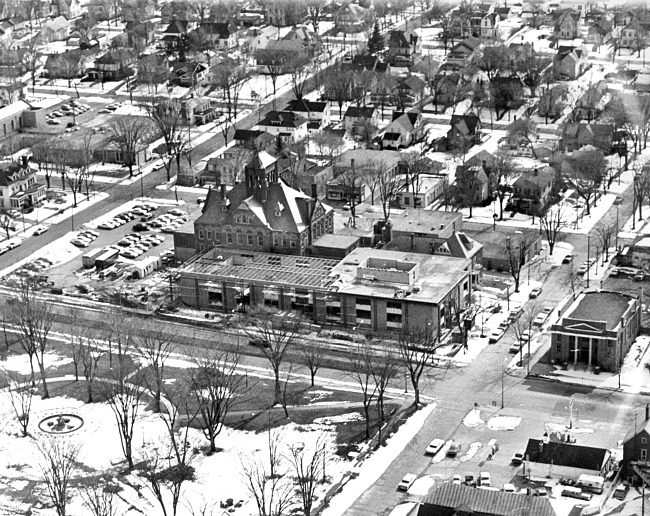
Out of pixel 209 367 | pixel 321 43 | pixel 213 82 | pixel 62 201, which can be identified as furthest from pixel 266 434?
pixel 321 43

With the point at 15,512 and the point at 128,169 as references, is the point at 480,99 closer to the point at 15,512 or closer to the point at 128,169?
the point at 128,169

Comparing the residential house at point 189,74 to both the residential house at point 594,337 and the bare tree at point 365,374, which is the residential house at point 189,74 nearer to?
the bare tree at point 365,374

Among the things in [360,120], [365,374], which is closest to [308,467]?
[365,374]

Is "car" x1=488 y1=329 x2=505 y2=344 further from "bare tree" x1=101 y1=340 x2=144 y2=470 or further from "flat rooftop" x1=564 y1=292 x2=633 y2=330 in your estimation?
"bare tree" x1=101 y1=340 x2=144 y2=470

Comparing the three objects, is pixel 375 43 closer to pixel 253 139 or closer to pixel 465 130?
pixel 465 130

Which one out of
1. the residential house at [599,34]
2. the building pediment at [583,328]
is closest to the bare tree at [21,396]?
the building pediment at [583,328]

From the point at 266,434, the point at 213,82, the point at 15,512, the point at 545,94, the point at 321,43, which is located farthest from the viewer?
the point at 321,43
